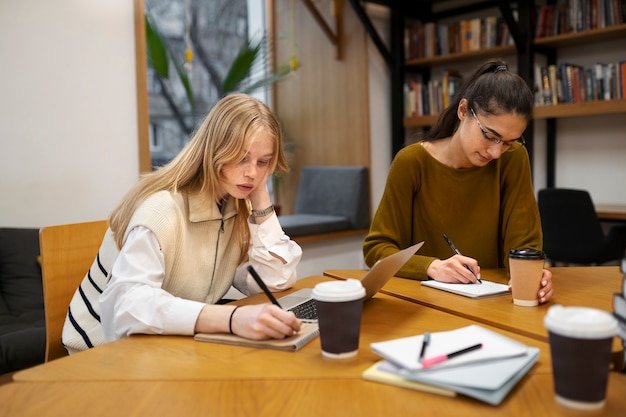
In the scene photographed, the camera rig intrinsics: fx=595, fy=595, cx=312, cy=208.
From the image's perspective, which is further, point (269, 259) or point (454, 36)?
point (454, 36)

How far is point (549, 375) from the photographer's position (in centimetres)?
93

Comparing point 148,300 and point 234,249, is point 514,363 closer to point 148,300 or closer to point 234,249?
point 148,300

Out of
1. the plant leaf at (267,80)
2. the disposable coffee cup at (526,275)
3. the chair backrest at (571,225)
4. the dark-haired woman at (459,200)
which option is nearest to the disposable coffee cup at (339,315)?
the disposable coffee cup at (526,275)

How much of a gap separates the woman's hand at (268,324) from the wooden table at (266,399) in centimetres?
16

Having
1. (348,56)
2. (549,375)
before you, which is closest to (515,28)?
(348,56)

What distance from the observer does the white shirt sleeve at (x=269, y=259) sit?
1.58m

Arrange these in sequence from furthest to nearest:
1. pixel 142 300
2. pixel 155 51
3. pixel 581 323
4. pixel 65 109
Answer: pixel 155 51, pixel 65 109, pixel 142 300, pixel 581 323

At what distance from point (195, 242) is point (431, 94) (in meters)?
3.73

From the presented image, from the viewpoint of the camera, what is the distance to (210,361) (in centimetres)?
103

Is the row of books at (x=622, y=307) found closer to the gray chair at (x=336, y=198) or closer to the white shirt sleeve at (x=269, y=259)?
the white shirt sleeve at (x=269, y=259)

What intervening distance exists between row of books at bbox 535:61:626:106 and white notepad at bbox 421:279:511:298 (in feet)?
9.47

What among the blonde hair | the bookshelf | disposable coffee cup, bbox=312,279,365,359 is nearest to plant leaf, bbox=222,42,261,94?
the bookshelf

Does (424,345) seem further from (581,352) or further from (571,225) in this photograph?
(571,225)

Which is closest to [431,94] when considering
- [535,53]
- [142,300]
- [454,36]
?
[454,36]
